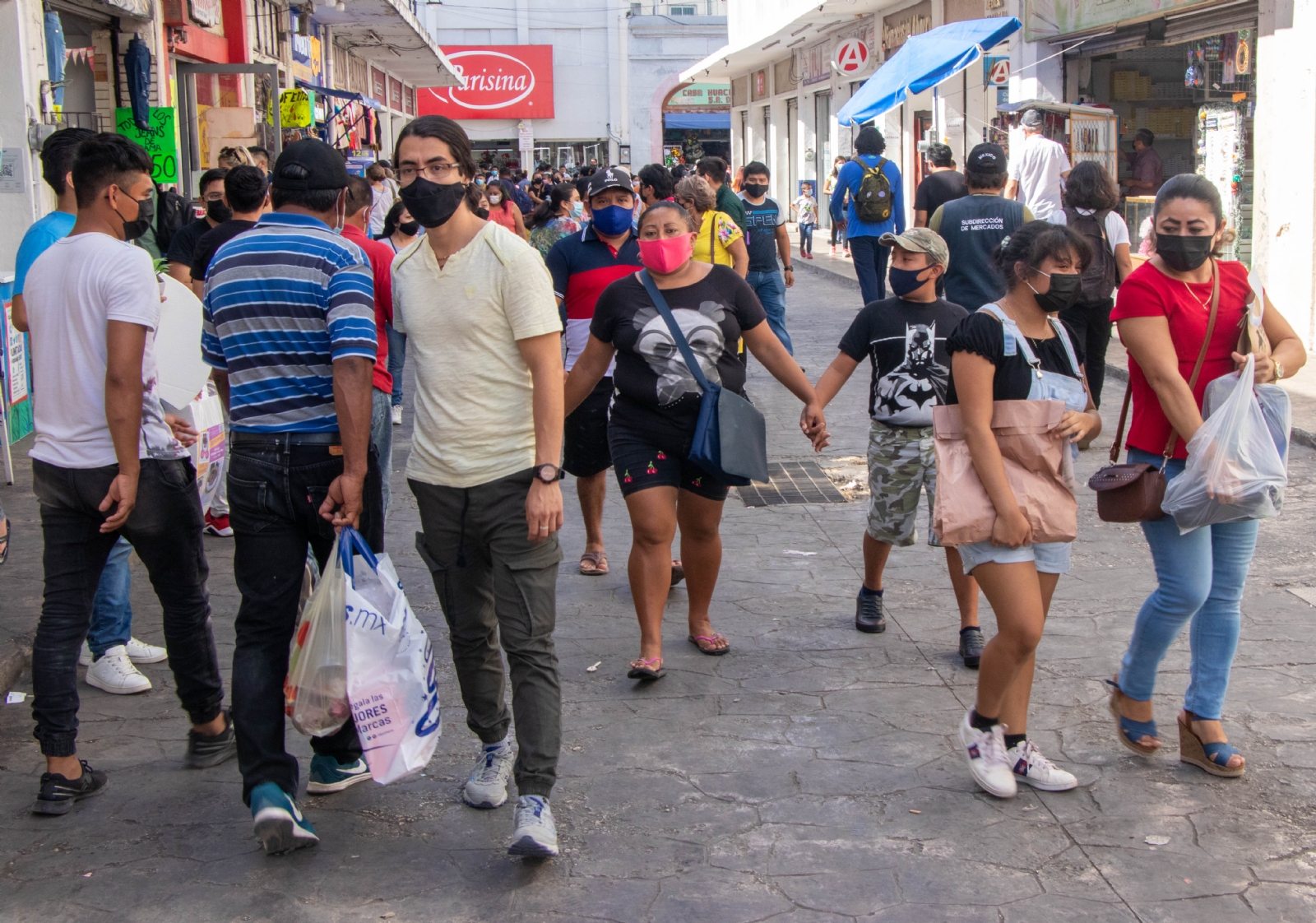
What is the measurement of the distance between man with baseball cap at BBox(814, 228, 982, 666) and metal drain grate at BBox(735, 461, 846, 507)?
2.26 m

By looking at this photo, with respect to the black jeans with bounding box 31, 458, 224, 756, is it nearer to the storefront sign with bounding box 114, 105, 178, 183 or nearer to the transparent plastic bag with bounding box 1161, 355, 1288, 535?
the transparent plastic bag with bounding box 1161, 355, 1288, 535

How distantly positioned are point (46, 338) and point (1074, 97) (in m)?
14.8

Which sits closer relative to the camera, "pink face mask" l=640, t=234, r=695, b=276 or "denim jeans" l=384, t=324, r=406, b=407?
"pink face mask" l=640, t=234, r=695, b=276

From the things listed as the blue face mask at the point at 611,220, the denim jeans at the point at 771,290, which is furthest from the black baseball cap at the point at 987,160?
the denim jeans at the point at 771,290

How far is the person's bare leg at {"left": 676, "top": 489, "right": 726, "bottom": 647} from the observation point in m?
4.89

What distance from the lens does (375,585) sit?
3.48m

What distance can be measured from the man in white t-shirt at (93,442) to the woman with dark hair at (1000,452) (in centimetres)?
234

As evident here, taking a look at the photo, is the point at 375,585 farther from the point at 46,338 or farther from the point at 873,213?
the point at 873,213

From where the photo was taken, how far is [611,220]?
19.1 ft

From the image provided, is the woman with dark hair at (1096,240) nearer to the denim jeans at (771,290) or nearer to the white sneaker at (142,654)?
the denim jeans at (771,290)

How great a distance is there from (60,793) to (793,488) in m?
4.87

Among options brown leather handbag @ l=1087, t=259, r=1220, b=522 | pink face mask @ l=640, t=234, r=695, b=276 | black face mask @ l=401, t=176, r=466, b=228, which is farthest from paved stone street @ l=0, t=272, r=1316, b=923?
black face mask @ l=401, t=176, r=466, b=228

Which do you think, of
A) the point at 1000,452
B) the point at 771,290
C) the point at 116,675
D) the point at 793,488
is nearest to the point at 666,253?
the point at 1000,452

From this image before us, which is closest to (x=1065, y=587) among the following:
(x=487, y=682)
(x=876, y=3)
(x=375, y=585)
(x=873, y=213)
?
(x=487, y=682)
